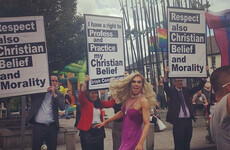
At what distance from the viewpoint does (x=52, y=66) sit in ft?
55.8

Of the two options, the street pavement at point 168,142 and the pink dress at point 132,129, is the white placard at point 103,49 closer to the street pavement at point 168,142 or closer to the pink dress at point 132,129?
the pink dress at point 132,129

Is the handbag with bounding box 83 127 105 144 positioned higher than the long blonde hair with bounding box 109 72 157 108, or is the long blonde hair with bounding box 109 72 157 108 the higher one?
the long blonde hair with bounding box 109 72 157 108

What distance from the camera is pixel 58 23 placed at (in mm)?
16031

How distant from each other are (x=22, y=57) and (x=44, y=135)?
1.39 meters

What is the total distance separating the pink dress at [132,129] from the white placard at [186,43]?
248 centimetres

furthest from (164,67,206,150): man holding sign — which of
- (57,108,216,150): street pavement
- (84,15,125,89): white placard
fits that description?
(57,108,216,150): street pavement

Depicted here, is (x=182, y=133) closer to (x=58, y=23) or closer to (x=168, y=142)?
(x=168, y=142)

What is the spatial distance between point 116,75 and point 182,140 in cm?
185

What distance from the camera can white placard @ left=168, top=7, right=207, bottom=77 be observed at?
652 cm

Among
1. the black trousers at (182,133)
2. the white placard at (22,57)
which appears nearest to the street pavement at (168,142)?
the black trousers at (182,133)

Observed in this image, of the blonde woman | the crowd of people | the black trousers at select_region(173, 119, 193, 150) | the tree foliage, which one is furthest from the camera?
the tree foliage

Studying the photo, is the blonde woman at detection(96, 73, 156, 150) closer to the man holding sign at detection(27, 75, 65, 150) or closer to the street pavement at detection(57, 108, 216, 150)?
the man holding sign at detection(27, 75, 65, 150)

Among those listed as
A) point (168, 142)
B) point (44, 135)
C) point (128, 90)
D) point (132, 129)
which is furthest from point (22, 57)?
point (168, 142)

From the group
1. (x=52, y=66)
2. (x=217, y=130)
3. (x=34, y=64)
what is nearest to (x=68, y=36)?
(x=52, y=66)
